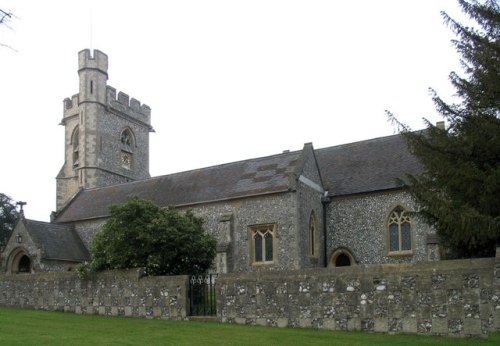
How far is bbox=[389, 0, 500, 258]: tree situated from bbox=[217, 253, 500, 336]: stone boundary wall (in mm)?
1106

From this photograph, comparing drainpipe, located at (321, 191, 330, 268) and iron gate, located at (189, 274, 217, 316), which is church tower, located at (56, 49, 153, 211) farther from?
iron gate, located at (189, 274, 217, 316)

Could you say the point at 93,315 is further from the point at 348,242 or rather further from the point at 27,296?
the point at 348,242

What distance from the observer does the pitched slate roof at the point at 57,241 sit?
31.3 metres

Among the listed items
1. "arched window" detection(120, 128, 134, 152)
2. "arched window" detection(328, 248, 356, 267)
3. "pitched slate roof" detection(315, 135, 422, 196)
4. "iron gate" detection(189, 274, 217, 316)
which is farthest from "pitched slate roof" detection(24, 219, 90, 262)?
"arched window" detection(120, 128, 134, 152)

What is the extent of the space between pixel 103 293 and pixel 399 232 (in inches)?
573

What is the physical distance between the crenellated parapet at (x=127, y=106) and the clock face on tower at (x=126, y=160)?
3.52 metres

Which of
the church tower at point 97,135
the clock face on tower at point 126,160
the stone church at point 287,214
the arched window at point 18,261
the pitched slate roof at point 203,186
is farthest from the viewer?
the clock face on tower at point 126,160

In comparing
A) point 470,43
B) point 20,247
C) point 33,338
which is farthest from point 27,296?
point 470,43

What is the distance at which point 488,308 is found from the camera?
13500 millimetres

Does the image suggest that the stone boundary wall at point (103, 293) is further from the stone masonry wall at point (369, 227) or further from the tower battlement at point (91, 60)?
the tower battlement at point (91, 60)

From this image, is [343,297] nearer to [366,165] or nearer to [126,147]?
[366,165]

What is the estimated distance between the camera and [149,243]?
2189 centimetres

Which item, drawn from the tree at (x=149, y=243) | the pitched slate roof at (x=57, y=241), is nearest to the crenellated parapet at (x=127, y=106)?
the pitched slate roof at (x=57, y=241)

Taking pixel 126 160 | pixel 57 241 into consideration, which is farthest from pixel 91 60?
pixel 57 241
